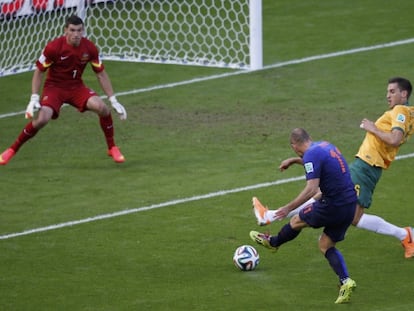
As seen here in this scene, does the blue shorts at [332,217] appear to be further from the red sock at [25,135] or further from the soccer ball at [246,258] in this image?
the red sock at [25,135]

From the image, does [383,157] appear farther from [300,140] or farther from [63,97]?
[63,97]

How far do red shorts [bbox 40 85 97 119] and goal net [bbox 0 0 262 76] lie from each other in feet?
15.6

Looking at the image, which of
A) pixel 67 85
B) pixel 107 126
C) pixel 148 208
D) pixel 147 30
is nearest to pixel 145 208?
pixel 148 208

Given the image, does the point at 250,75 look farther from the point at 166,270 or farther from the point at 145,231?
the point at 166,270

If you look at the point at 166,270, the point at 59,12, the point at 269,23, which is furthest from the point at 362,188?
the point at 269,23

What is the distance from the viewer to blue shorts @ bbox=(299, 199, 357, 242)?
11.1 metres

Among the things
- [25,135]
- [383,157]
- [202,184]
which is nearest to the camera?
[383,157]

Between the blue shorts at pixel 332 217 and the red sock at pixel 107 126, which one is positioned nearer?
the blue shorts at pixel 332 217

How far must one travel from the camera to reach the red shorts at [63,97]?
624 inches

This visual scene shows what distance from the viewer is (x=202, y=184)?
49.6ft

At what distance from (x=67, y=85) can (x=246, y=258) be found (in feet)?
16.4

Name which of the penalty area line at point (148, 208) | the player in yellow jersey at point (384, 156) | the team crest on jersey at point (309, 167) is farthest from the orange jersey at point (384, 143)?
the penalty area line at point (148, 208)

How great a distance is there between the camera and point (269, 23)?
23.3 metres

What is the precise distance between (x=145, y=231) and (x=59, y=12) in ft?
27.7
